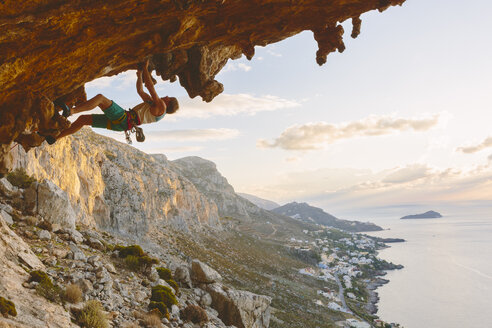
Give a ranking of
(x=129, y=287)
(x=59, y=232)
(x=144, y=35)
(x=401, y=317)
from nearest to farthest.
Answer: (x=144, y=35), (x=129, y=287), (x=59, y=232), (x=401, y=317)

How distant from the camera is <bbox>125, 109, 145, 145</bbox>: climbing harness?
27.2 feet

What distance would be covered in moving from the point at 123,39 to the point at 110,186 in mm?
45332

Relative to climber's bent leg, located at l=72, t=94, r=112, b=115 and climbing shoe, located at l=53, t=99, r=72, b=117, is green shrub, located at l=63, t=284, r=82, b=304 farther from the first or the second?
climber's bent leg, located at l=72, t=94, r=112, b=115

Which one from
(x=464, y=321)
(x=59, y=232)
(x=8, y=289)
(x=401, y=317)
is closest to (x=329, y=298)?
(x=401, y=317)

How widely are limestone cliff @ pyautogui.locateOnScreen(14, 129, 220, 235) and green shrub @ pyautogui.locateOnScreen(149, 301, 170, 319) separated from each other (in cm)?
1652

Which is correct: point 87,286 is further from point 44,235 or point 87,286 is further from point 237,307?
point 237,307

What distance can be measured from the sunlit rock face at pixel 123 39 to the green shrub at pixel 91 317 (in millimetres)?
5092

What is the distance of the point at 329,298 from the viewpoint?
65812 millimetres

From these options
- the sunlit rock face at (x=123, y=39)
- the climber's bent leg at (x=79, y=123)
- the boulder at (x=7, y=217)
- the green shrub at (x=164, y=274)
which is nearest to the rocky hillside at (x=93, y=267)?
the green shrub at (x=164, y=274)

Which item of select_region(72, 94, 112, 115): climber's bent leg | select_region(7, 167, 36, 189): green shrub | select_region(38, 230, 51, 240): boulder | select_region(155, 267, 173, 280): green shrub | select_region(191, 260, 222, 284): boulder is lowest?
select_region(191, 260, 222, 284): boulder

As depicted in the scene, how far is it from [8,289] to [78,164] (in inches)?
1324

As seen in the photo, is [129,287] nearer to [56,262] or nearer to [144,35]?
[56,262]

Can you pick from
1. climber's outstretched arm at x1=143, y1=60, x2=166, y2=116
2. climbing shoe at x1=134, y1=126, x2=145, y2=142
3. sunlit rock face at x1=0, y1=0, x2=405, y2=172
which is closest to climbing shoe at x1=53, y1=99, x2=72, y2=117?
sunlit rock face at x1=0, y1=0, x2=405, y2=172

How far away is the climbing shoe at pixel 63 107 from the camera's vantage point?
7.69 meters
